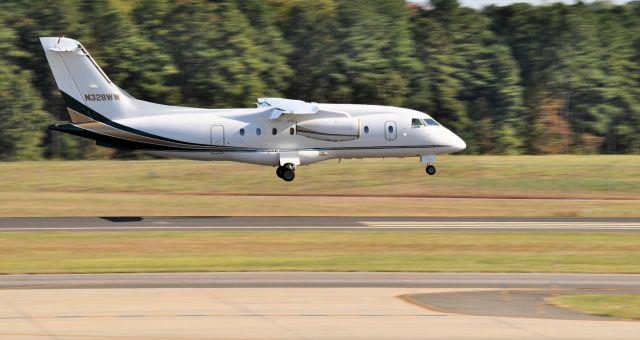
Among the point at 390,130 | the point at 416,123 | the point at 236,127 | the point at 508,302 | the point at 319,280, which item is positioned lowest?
the point at 508,302

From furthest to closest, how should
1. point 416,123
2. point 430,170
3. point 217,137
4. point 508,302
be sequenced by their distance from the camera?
point 430,170 → point 416,123 → point 217,137 → point 508,302

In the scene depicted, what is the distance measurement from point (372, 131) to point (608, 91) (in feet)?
100

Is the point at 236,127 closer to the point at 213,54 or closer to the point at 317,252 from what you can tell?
the point at 317,252

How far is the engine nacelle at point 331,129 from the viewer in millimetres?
47344

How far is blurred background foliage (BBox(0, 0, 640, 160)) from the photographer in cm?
6712

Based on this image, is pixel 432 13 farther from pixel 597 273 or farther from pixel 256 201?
pixel 597 273

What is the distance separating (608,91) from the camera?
2876 inches

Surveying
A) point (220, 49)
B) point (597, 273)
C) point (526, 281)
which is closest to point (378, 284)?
point (526, 281)

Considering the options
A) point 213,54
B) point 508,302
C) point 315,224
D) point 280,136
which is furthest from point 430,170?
point 508,302

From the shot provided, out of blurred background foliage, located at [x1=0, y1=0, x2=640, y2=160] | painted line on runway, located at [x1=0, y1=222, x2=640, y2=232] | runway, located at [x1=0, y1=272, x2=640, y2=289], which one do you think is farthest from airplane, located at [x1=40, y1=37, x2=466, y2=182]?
blurred background foliage, located at [x1=0, y1=0, x2=640, y2=160]

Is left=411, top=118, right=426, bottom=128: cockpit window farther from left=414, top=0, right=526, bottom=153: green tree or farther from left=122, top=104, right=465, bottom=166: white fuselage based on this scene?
left=414, top=0, right=526, bottom=153: green tree

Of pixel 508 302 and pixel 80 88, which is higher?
pixel 80 88

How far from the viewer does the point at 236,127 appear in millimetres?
46594

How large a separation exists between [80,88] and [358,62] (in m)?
28.3
